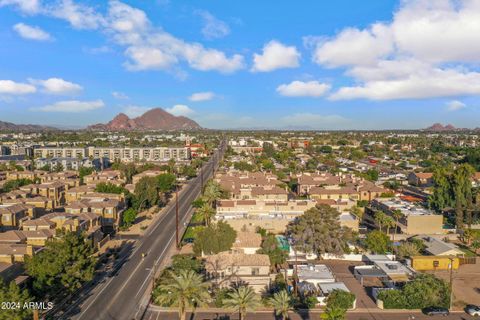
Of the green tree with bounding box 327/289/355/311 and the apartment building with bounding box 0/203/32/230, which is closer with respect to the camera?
the green tree with bounding box 327/289/355/311

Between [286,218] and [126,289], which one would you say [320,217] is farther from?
[126,289]

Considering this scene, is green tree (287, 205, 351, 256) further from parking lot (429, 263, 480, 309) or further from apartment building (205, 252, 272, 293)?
parking lot (429, 263, 480, 309)

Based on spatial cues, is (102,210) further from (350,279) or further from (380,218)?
(380,218)

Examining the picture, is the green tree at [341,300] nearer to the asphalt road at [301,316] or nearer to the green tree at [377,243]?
the asphalt road at [301,316]

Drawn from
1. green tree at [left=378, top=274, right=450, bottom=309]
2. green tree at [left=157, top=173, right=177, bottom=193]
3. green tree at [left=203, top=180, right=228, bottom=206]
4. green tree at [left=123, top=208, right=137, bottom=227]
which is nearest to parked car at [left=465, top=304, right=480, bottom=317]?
green tree at [left=378, top=274, right=450, bottom=309]

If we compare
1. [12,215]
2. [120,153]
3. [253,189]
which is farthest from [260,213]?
[120,153]
